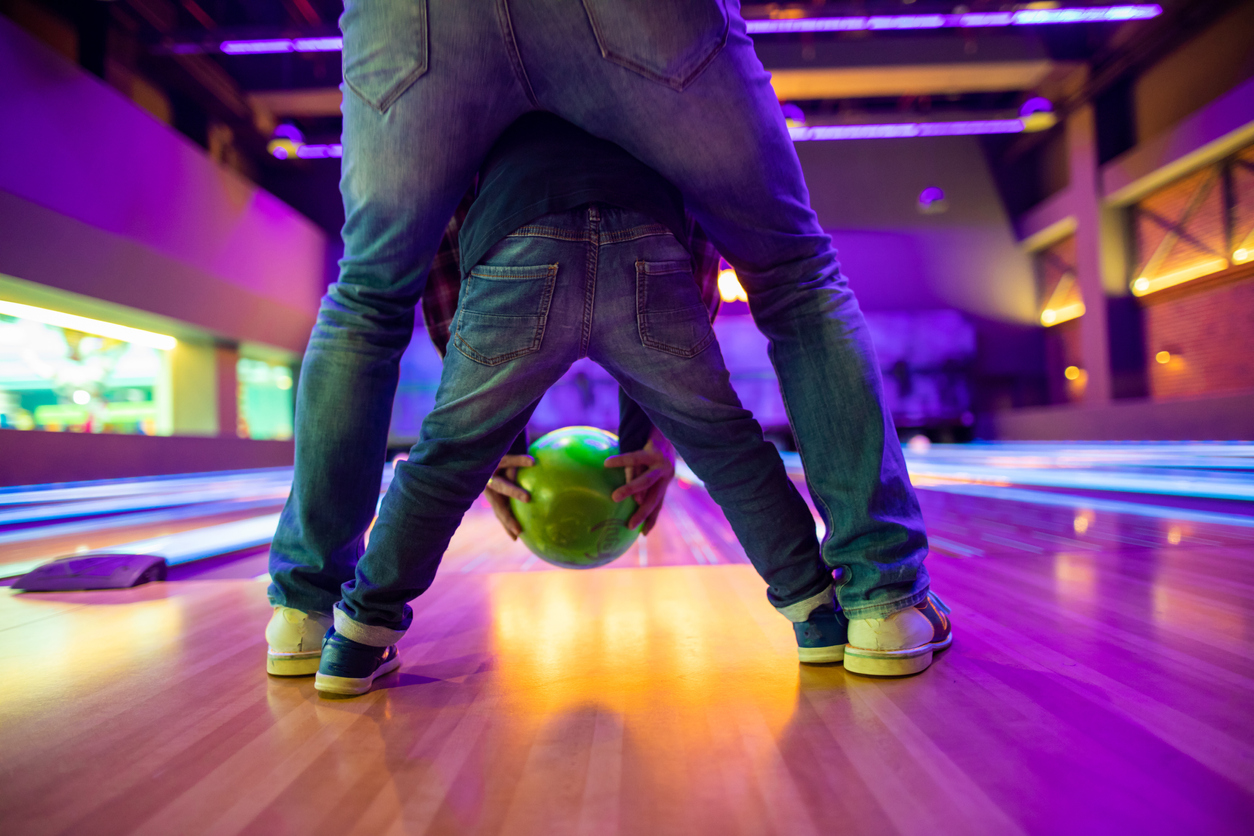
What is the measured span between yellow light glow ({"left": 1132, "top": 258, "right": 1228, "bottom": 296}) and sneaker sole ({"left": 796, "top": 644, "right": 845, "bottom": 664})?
9.15m

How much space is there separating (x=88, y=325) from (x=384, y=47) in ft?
25.3

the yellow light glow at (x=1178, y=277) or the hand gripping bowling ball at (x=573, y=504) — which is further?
the yellow light glow at (x=1178, y=277)

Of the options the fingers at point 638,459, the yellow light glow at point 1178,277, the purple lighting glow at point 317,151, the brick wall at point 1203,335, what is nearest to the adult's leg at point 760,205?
the fingers at point 638,459

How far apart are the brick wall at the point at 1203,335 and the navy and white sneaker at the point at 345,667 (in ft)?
30.3

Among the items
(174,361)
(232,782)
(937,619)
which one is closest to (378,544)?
(232,782)

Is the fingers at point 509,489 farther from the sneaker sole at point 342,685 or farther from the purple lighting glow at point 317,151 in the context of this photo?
the purple lighting glow at point 317,151

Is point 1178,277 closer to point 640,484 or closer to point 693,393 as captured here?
point 640,484

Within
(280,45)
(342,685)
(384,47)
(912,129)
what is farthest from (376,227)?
(912,129)

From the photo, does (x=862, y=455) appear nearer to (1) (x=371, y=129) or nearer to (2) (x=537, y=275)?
(2) (x=537, y=275)

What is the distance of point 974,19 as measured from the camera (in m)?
7.19

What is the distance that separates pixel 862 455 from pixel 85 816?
2.92 feet

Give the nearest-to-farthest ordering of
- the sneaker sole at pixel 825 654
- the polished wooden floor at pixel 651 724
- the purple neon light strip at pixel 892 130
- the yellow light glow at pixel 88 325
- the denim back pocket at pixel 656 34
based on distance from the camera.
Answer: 1. the polished wooden floor at pixel 651 724
2. the denim back pocket at pixel 656 34
3. the sneaker sole at pixel 825 654
4. the yellow light glow at pixel 88 325
5. the purple neon light strip at pixel 892 130

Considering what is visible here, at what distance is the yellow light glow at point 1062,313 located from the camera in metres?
10.1

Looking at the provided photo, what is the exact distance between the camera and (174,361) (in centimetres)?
827
